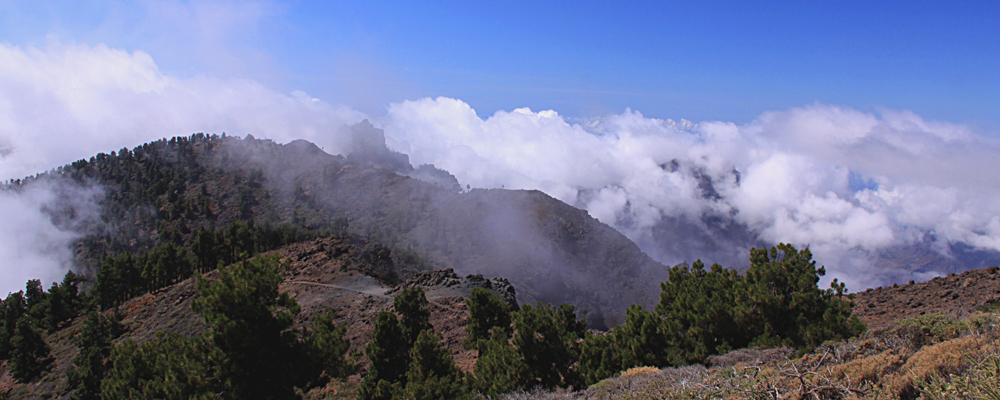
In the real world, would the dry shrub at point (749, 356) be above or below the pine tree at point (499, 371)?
above

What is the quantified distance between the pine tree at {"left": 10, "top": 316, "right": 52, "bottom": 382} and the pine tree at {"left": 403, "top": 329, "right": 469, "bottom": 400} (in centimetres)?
5679

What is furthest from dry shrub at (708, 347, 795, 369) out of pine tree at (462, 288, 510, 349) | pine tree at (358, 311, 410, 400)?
pine tree at (462, 288, 510, 349)

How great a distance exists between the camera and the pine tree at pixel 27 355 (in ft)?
166

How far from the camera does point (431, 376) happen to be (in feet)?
60.5

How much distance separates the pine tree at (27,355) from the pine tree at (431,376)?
56.8m

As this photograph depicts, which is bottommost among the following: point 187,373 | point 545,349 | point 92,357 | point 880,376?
point 92,357

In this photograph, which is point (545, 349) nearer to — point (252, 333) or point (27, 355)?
→ point (252, 333)

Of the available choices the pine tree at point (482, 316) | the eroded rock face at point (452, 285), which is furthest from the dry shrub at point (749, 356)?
the eroded rock face at point (452, 285)

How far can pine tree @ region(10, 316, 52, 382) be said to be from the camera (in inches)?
1997

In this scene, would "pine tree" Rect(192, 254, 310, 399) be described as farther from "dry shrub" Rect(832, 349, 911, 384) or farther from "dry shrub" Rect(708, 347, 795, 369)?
"dry shrub" Rect(832, 349, 911, 384)

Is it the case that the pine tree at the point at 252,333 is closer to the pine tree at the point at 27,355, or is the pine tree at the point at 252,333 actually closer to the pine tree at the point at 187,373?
the pine tree at the point at 187,373

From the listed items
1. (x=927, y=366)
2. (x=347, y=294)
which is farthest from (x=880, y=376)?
(x=347, y=294)

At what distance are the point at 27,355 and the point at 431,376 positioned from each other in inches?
2336

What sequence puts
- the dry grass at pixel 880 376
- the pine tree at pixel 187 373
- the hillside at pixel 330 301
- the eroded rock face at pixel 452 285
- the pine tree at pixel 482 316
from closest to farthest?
the dry grass at pixel 880 376 → the pine tree at pixel 187 373 → the pine tree at pixel 482 316 → the hillside at pixel 330 301 → the eroded rock face at pixel 452 285
